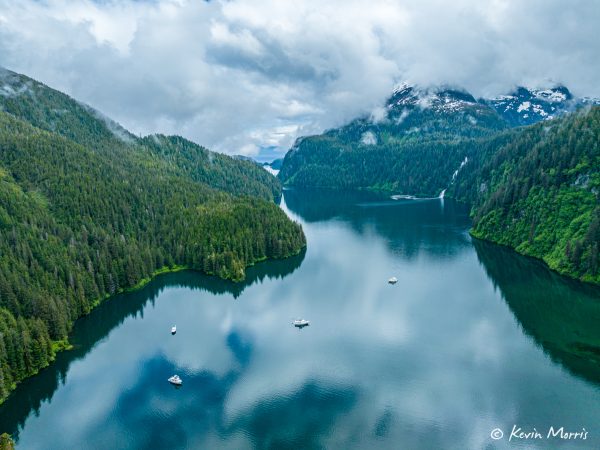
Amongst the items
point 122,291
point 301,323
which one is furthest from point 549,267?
point 122,291

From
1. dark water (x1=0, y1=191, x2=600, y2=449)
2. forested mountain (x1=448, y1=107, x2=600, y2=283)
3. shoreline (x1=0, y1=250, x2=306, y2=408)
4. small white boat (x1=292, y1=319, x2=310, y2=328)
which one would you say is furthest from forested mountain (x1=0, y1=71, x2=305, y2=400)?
forested mountain (x1=448, y1=107, x2=600, y2=283)

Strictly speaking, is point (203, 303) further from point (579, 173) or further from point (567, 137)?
point (567, 137)

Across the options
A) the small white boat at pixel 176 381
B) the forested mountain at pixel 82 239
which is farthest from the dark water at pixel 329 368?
the forested mountain at pixel 82 239

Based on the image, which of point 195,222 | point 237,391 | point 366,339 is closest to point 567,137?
point 366,339

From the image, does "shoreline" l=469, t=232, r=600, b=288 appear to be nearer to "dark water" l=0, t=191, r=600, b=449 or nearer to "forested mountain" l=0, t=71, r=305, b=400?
"dark water" l=0, t=191, r=600, b=449

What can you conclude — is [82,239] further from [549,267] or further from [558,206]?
[558,206]

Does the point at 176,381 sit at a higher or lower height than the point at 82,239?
lower
